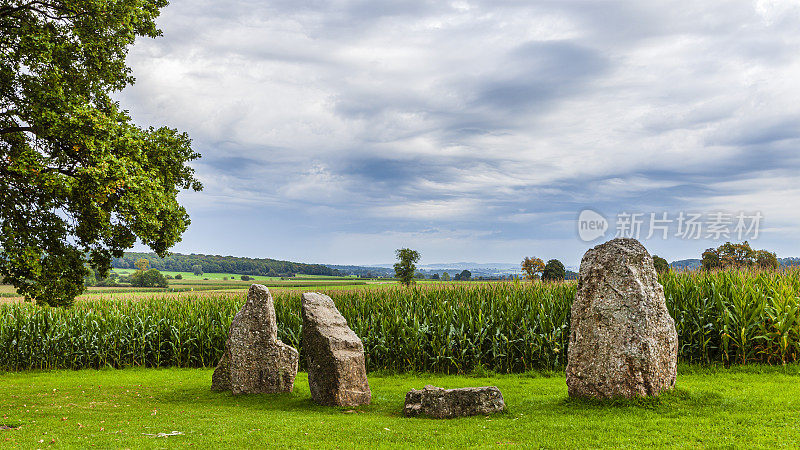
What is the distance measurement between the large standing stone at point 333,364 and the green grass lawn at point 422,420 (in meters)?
0.37

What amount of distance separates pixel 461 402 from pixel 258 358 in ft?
17.4

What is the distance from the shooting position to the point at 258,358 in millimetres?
11977

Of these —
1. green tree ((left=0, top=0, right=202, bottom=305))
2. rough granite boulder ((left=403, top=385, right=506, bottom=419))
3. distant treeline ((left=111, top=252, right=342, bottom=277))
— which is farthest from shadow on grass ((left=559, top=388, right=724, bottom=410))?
distant treeline ((left=111, top=252, right=342, bottom=277))

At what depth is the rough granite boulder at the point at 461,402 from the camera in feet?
29.9

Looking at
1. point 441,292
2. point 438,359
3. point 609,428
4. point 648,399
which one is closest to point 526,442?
point 609,428

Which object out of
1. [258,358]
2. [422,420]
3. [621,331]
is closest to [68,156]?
[258,358]

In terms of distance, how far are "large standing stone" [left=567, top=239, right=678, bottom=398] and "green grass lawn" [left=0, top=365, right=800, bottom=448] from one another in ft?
1.16

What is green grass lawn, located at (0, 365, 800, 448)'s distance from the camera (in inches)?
296

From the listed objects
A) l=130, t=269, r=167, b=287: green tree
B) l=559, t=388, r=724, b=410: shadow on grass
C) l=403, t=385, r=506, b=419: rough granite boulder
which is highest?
l=559, t=388, r=724, b=410: shadow on grass

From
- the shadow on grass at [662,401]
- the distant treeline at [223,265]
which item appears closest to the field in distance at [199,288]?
the distant treeline at [223,265]

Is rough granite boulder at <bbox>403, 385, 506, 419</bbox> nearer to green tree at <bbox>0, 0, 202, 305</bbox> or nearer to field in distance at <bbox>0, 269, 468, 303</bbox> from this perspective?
green tree at <bbox>0, 0, 202, 305</bbox>

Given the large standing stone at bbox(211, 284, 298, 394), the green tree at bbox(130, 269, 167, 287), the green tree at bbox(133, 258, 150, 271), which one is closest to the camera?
the large standing stone at bbox(211, 284, 298, 394)

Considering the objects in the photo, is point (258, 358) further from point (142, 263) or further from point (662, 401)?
point (142, 263)

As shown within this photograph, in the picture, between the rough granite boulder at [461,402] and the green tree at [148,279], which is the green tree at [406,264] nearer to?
the green tree at [148,279]
